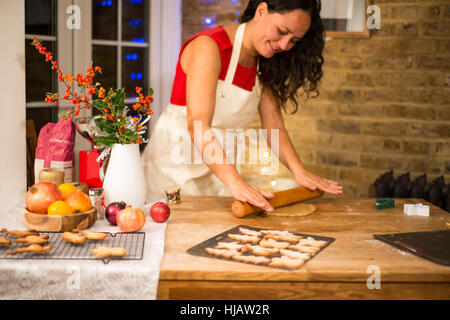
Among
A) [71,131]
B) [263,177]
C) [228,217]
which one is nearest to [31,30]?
[71,131]

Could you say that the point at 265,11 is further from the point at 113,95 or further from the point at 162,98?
the point at 162,98

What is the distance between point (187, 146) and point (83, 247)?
960mm

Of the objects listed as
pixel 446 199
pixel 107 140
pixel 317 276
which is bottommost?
pixel 446 199

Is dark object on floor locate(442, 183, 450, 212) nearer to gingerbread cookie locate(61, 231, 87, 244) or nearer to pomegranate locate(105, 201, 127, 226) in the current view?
pomegranate locate(105, 201, 127, 226)

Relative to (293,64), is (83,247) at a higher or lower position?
lower

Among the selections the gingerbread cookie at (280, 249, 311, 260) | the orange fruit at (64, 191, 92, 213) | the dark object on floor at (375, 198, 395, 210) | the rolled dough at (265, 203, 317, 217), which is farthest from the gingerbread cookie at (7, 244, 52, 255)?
the dark object on floor at (375, 198, 395, 210)

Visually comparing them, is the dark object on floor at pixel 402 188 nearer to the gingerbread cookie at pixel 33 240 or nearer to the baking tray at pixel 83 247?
the baking tray at pixel 83 247

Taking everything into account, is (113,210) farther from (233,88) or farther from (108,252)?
(233,88)

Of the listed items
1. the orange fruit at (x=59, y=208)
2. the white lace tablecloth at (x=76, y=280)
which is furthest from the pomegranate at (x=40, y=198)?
the white lace tablecloth at (x=76, y=280)

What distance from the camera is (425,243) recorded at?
1316mm

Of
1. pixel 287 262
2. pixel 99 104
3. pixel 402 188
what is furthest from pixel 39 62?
pixel 402 188

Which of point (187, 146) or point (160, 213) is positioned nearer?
point (160, 213)

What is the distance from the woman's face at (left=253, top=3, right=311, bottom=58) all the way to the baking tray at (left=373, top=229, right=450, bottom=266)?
77cm

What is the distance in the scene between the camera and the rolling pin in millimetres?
1544
